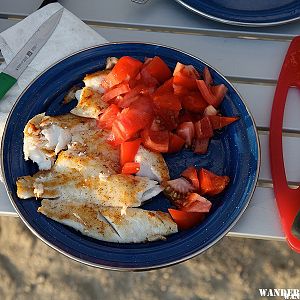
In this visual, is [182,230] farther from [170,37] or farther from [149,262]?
[170,37]

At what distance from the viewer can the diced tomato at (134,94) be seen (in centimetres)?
137

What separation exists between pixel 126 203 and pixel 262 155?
413mm

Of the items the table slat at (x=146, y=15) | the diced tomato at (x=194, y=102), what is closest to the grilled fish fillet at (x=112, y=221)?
the diced tomato at (x=194, y=102)

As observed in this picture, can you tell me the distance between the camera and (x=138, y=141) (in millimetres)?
1340

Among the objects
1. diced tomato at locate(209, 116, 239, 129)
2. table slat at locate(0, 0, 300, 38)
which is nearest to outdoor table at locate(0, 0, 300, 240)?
table slat at locate(0, 0, 300, 38)

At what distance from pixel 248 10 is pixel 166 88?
0.44 meters

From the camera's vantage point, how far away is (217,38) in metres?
1.64

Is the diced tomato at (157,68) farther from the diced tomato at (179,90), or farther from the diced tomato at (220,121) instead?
the diced tomato at (220,121)

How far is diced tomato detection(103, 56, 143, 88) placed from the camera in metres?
1.40

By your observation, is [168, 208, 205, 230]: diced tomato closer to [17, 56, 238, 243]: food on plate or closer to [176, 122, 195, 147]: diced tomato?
[17, 56, 238, 243]: food on plate

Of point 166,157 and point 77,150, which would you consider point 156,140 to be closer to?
point 166,157

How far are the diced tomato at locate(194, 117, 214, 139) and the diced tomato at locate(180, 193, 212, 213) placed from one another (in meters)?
0.18

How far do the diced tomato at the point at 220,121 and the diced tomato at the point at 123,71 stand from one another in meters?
0.25

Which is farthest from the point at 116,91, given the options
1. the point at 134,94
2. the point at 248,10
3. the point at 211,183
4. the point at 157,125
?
the point at 248,10
